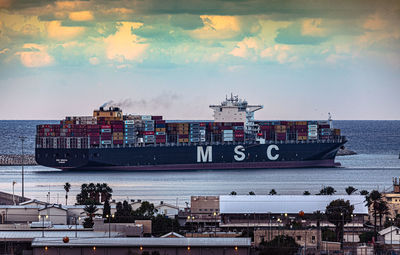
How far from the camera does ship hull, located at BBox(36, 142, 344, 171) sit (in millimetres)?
87812

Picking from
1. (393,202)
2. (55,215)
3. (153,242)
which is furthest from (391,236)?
(55,215)

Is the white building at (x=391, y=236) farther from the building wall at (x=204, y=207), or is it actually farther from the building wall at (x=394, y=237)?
the building wall at (x=204, y=207)

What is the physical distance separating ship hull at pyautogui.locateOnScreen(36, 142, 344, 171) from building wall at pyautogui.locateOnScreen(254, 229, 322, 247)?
55.8m

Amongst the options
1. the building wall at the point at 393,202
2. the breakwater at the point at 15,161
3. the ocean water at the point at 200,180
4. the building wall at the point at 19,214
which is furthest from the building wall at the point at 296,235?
the breakwater at the point at 15,161

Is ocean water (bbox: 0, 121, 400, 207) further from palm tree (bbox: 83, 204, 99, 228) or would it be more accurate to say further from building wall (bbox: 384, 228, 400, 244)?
building wall (bbox: 384, 228, 400, 244)

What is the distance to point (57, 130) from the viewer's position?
89875 millimetres

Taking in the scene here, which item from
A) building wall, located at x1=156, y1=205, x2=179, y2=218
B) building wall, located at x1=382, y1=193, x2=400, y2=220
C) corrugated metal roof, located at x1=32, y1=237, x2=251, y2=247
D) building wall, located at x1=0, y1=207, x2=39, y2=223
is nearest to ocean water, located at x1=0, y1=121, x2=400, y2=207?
building wall, located at x1=156, y1=205, x2=179, y2=218

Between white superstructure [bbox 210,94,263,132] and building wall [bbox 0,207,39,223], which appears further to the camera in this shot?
white superstructure [bbox 210,94,263,132]

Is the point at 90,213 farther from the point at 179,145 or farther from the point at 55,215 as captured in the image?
the point at 179,145

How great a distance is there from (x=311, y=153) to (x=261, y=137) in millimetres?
5100

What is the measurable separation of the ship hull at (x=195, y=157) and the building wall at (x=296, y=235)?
55835mm

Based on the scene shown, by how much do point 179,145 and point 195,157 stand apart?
186cm

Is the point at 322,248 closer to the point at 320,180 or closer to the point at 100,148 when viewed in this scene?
the point at 320,180

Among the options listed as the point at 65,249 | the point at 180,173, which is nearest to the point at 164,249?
the point at 65,249
